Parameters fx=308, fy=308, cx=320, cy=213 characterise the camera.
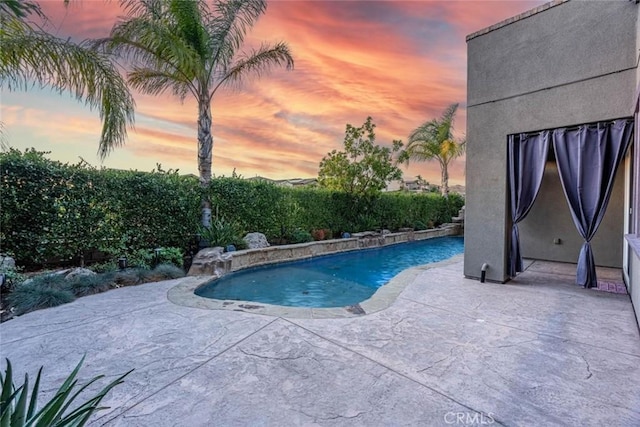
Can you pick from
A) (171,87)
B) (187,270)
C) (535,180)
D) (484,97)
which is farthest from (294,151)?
(535,180)

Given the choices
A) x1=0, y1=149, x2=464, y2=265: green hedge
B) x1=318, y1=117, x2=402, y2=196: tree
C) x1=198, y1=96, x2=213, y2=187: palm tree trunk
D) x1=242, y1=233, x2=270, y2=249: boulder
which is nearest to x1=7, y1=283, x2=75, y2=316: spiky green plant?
x1=0, y1=149, x2=464, y2=265: green hedge

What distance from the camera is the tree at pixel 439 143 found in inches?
800

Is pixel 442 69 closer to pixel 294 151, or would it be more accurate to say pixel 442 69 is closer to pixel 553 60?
pixel 553 60

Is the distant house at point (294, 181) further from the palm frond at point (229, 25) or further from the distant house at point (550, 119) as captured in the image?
the distant house at point (550, 119)

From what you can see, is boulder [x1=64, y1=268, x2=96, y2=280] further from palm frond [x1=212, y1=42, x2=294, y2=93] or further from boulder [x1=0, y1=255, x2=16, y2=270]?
palm frond [x1=212, y1=42, x2=294, y2=93]

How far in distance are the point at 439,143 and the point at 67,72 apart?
19593mm

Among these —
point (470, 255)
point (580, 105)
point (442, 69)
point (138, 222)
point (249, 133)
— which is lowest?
point (470, 255)

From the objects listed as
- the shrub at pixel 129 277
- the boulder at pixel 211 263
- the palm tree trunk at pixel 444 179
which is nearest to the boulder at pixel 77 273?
the shrub at pixel 129 277

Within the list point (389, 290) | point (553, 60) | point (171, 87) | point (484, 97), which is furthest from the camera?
point (171, 87)

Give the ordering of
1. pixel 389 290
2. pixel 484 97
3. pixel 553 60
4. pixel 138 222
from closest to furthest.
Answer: pixel 553 60 < pixel 389 290 < pixel 484 97 < pixel 138 222

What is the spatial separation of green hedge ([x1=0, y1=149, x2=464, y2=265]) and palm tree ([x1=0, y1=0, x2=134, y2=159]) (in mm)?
945

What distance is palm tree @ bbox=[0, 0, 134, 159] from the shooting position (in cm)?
481

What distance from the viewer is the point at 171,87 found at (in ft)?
29.9

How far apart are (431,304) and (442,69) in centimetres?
828
